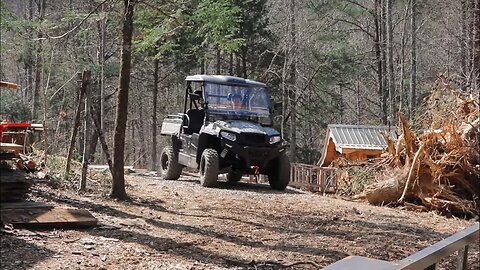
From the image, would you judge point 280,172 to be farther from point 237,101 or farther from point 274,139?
point 237,101

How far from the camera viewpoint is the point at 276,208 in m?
7.83

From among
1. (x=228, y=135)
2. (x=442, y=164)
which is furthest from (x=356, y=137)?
(x=228, y=135)

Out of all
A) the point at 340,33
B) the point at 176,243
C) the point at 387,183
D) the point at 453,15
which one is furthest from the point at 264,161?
the point at 340,33

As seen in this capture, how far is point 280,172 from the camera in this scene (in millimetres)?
10578

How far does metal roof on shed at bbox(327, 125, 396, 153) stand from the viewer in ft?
50.5

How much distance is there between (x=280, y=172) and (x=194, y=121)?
7.75 ft

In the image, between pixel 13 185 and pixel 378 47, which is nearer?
pixel 13 185

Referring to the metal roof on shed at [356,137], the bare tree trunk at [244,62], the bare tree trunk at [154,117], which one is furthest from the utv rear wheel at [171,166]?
the bare tree trunk at [154,117]

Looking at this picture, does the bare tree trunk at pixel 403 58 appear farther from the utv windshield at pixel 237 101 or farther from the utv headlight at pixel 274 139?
the utv headlight at pixel 274 139

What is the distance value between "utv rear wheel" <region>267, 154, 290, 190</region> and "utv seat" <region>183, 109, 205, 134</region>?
6.23 feet

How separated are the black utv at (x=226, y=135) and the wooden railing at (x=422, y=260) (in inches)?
312

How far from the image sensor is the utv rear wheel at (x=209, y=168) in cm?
980

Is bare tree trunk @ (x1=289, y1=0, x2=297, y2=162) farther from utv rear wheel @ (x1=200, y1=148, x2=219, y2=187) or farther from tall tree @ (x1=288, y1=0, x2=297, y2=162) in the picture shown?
utv rear wheel @ (x1=200, y1=148, x2=219, y2=187)

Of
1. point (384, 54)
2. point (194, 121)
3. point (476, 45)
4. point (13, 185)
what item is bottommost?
point (13, 185)
